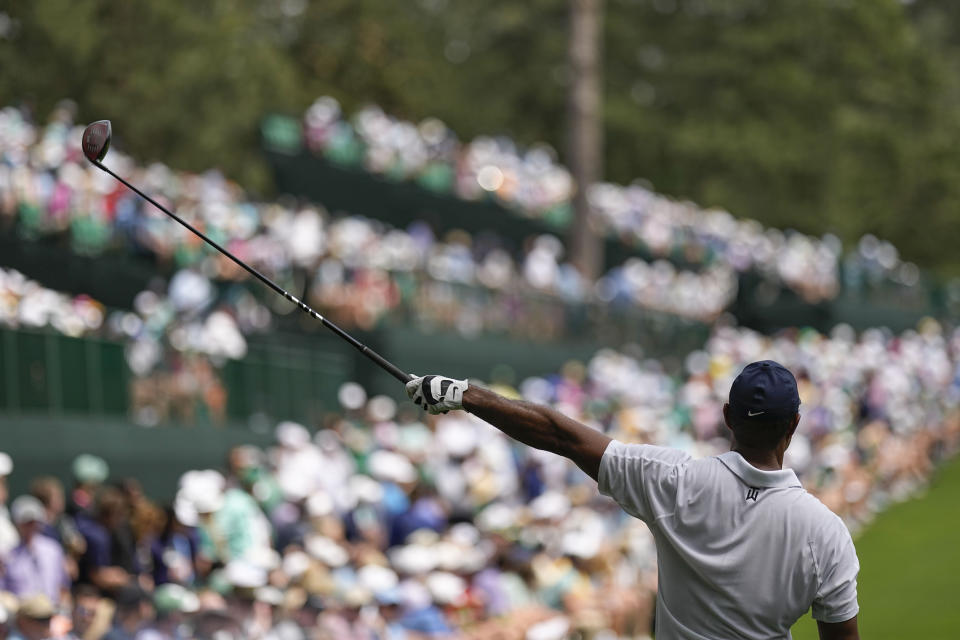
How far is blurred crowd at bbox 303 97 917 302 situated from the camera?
25.5 m

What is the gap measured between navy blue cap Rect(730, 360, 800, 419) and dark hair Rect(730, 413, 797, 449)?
17 millimetres

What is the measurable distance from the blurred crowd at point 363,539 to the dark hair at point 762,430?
4.72 m

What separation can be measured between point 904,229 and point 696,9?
374 inches

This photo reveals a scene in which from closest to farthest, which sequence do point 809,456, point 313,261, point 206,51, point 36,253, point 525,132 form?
point 36,253, point 313,261, point 809,456, point 206,51, point 525,132

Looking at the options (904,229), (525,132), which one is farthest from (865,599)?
(525,132)

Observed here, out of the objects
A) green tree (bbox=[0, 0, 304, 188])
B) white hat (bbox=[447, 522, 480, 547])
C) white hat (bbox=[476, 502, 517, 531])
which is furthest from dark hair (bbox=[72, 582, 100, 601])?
green tree (bbox=[0, 0, 304, 188])

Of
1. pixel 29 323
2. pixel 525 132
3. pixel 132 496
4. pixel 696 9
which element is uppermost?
pixel 696 9

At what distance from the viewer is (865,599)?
16.0 meters

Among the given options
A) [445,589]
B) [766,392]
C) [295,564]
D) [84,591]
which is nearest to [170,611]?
[84,591]

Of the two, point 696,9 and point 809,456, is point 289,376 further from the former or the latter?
point 696,9

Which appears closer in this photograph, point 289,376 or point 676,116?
point 289,376

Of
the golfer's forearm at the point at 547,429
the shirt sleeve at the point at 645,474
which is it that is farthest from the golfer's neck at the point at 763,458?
the golfer's forearm at the point at 547,429

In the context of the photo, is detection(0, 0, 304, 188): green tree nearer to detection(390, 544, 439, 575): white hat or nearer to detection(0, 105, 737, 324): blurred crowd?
detection(0, 105, 737, 324): blurred crowd

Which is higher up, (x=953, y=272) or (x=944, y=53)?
(x=944, y=53)
